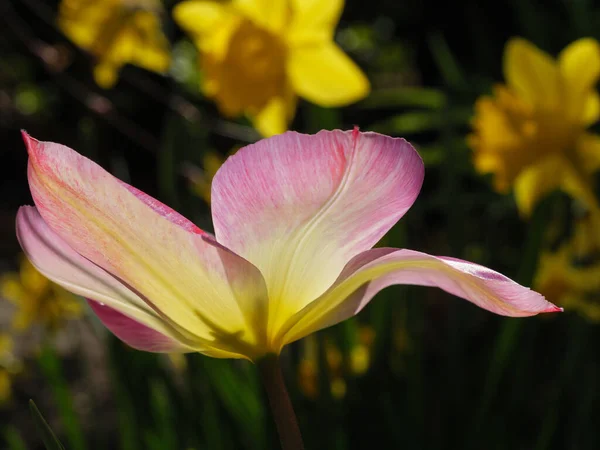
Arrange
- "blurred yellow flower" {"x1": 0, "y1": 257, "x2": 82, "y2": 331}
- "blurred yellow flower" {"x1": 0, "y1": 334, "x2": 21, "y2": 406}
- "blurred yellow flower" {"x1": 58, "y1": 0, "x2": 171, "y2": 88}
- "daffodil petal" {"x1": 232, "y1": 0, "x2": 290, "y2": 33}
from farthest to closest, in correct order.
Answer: "blurred yellow flower" {"x1": 0, "y1": 334, "x2": 21, "y2": 406}
"blurred yellow flower" {"x1": 0, "y1": 257, "x2": 82, "y2": 331}
"blurred yellow flower" {"x1": 58, "y1": 0, "x2": 171, "y2": 88}
"daffodil petal" {"x1": 232, "y1": 0, "x2": 290, "y2": 33}

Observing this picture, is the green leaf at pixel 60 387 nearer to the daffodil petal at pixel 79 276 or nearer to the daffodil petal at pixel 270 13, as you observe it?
the daffodil petal at pixel 270 13

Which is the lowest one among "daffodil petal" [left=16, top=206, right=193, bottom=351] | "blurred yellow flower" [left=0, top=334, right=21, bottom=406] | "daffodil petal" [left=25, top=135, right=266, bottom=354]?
"blurred yellow flower" [left=0, top=334, right=21, bottom=406]

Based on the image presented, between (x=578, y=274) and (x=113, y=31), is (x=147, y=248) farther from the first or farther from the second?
(x=113, y=31)

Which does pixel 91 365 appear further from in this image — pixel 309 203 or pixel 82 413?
pixel 309 203

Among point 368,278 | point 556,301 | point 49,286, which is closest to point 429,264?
point 368,278

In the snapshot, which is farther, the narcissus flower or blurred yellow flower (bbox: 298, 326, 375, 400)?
blurred yellow flower (bbox: 298, 326, 375, 400)

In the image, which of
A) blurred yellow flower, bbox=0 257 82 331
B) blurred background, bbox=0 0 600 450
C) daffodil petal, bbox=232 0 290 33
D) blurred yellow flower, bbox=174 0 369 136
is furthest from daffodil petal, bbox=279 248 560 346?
blurred yellow flower, bbox=0 257 82 331

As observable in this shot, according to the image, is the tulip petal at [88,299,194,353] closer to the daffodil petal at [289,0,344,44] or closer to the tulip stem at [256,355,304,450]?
the tulip stem at [256,355,304,450]
